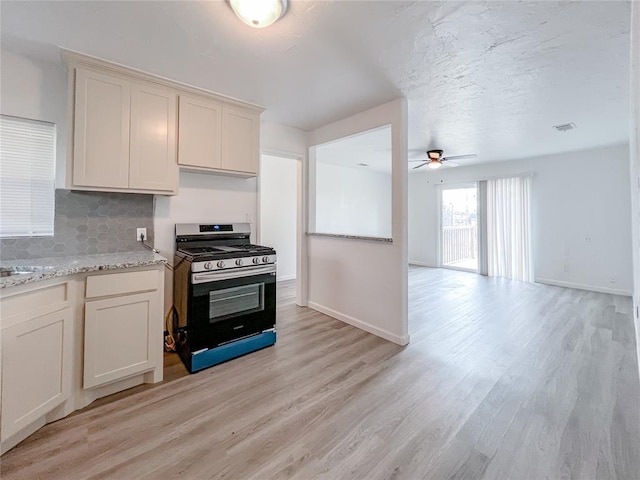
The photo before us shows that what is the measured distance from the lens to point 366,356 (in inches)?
102

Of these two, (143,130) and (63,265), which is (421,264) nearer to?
(143,130)

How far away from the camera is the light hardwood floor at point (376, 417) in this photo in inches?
56.3

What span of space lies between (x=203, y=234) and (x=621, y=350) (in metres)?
4.17

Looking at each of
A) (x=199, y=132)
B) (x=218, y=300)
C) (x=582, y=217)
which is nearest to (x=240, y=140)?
(x=199, y=132)

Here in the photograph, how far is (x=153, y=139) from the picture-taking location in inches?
93.3

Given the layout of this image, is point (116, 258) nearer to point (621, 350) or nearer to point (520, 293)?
point (621, 350)

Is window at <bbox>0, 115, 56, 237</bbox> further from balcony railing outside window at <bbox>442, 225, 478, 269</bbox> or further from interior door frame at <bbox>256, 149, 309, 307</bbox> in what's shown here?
balcony railing outside window at <bbox>442, 225, 478, 269</bbox>

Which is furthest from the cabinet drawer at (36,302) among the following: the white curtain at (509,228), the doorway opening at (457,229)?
the doorway opening at (457,229)

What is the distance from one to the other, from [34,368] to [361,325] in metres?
2.66

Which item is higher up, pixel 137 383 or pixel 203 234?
pixel 203 234

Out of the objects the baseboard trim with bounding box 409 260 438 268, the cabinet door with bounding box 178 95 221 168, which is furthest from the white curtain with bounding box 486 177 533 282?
the cabinet door with bounding box 178 95 221 168

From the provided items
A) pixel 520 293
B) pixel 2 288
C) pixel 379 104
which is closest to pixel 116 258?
pixel 2 288

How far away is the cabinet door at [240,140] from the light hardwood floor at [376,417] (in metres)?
1.83

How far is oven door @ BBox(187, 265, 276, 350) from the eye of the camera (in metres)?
2.28
